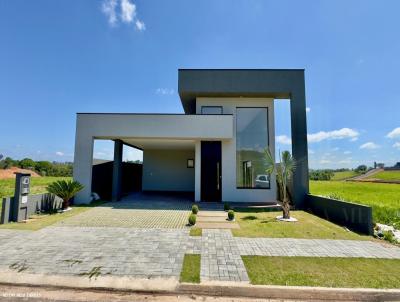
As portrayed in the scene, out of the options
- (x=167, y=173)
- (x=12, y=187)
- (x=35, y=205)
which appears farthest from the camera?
(x=12, y=187)

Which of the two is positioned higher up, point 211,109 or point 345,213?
point 211,109

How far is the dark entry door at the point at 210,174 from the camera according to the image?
38.5 ft

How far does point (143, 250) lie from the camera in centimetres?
486

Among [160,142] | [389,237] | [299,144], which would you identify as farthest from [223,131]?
[389,237]

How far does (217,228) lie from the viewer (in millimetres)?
6859

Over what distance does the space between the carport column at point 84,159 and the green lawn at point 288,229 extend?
8028 millimetres

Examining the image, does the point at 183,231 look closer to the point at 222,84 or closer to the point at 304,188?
the point at 304,188

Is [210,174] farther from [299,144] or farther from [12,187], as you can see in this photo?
[12,187]

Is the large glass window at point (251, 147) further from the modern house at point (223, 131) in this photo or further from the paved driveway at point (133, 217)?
the paved driveway at point (133, 217)

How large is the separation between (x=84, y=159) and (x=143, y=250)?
26.5ft

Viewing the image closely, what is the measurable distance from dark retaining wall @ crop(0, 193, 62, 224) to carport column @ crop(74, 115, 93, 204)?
1556mm

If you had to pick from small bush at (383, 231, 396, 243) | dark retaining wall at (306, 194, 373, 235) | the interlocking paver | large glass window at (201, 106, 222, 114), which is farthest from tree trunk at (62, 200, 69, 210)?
small bush at (383, 231, 396, 243)

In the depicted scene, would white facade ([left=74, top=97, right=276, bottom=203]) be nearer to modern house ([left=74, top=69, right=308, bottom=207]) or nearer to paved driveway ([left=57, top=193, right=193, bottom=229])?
modern house ([left=74, top=69, right=308, bottom=207])

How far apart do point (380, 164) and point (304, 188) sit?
146ft
